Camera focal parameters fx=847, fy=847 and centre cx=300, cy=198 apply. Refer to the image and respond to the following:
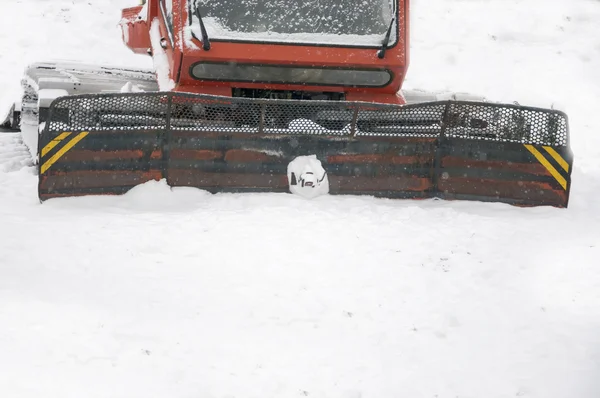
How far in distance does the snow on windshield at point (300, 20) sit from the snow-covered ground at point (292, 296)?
1.46m

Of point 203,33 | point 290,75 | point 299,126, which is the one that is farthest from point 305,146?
point 203,33

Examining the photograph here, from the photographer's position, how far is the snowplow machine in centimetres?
712

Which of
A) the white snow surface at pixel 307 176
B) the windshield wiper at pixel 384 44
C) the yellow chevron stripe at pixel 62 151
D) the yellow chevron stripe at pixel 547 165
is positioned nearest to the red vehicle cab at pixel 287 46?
the windshield wiper at pixel 384 44

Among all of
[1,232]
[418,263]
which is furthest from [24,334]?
[418,263]

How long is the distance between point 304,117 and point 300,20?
902 mm

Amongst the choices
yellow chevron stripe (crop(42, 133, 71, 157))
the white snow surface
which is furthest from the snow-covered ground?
yellow chevron stripe (crop(42, 133, 71, 157))

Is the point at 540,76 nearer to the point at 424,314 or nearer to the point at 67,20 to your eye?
the point at 67,20

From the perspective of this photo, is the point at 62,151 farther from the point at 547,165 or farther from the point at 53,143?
the point at 547,165

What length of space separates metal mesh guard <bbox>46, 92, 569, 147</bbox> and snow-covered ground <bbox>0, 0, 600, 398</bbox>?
596 mm

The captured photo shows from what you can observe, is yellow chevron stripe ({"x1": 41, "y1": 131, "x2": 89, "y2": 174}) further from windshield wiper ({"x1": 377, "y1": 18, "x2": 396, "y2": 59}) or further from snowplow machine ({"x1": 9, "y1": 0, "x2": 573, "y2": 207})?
windshield wiper ({"x1": 377, "y1": 18, "x2": 396, "y2": 59})

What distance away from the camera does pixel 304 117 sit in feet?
24.3

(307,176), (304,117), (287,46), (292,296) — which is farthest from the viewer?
(287,46)

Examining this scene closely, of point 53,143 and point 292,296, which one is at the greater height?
point 53,143

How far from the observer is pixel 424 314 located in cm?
551
